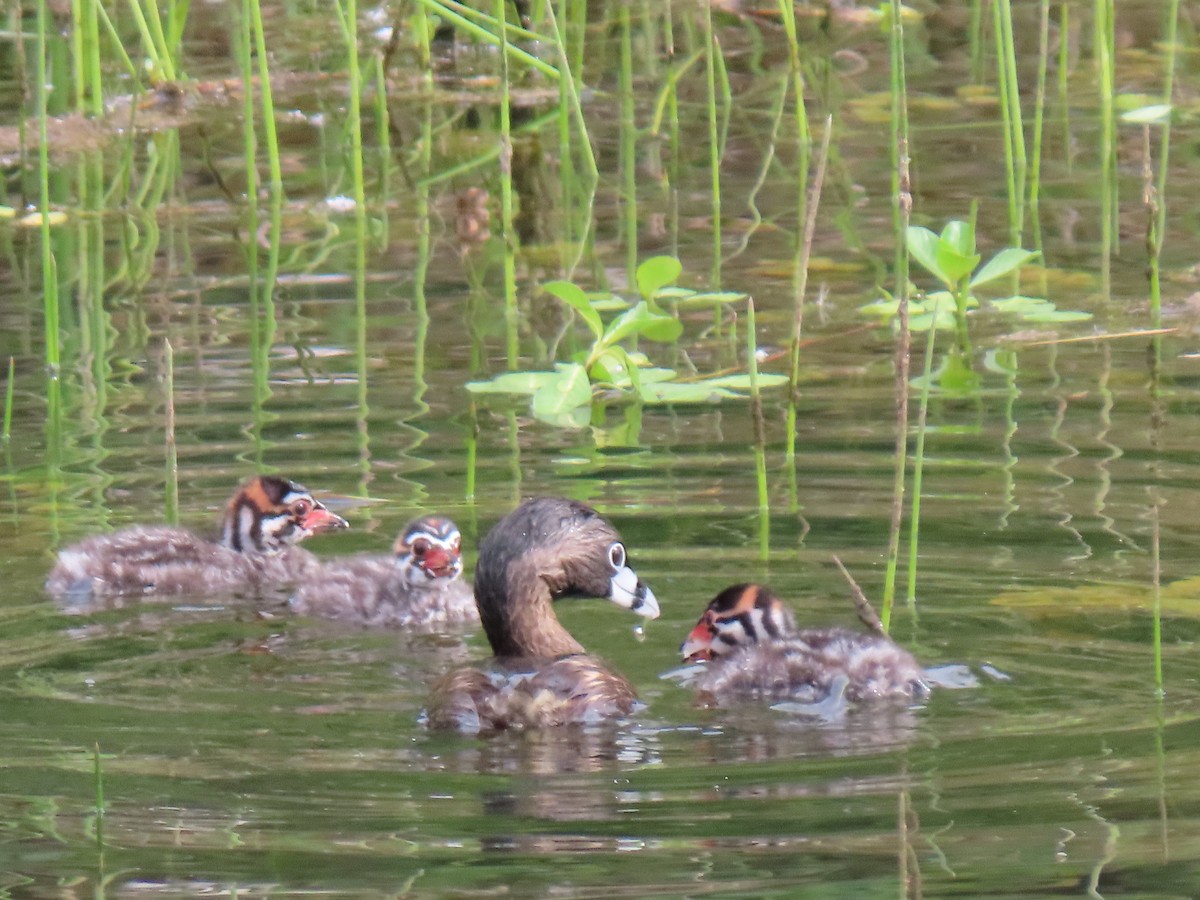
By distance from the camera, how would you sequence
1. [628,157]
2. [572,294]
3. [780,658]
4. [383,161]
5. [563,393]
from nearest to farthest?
[780,658]
[572,294]
[563,393]
[628,157]
[383,161]

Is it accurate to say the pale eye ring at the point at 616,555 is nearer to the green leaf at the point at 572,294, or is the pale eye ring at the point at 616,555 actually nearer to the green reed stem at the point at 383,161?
the green leaf at the point at 572,294

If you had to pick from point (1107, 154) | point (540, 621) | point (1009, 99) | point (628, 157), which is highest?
point (1009, 99)

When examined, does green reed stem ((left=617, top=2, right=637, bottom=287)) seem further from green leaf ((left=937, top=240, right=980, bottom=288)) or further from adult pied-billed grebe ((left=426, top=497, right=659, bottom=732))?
adult pied-billed grebe ((left=426, top=497, right=659, bottom=732))

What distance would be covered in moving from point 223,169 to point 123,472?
210 inches

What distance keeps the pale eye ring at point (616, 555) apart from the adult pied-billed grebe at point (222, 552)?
59.3 inches

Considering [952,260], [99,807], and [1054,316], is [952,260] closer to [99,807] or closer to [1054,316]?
[1054,316]

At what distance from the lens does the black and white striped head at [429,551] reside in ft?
20.8

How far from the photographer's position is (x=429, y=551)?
6336mm

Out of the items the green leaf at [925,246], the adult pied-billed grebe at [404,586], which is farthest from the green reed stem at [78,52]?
the adult pied-billed grebe at [404,586]

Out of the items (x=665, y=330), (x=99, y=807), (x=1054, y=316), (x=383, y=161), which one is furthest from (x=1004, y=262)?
(x=383, y=161)

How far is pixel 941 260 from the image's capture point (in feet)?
25.3

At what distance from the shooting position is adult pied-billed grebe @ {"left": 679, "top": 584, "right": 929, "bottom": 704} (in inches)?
204

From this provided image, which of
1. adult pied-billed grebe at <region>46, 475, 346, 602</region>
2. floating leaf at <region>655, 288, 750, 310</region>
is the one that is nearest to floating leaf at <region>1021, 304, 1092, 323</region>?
floating leaf at <region>655, 288, 750, 310</region>

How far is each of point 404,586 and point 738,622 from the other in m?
1.23
